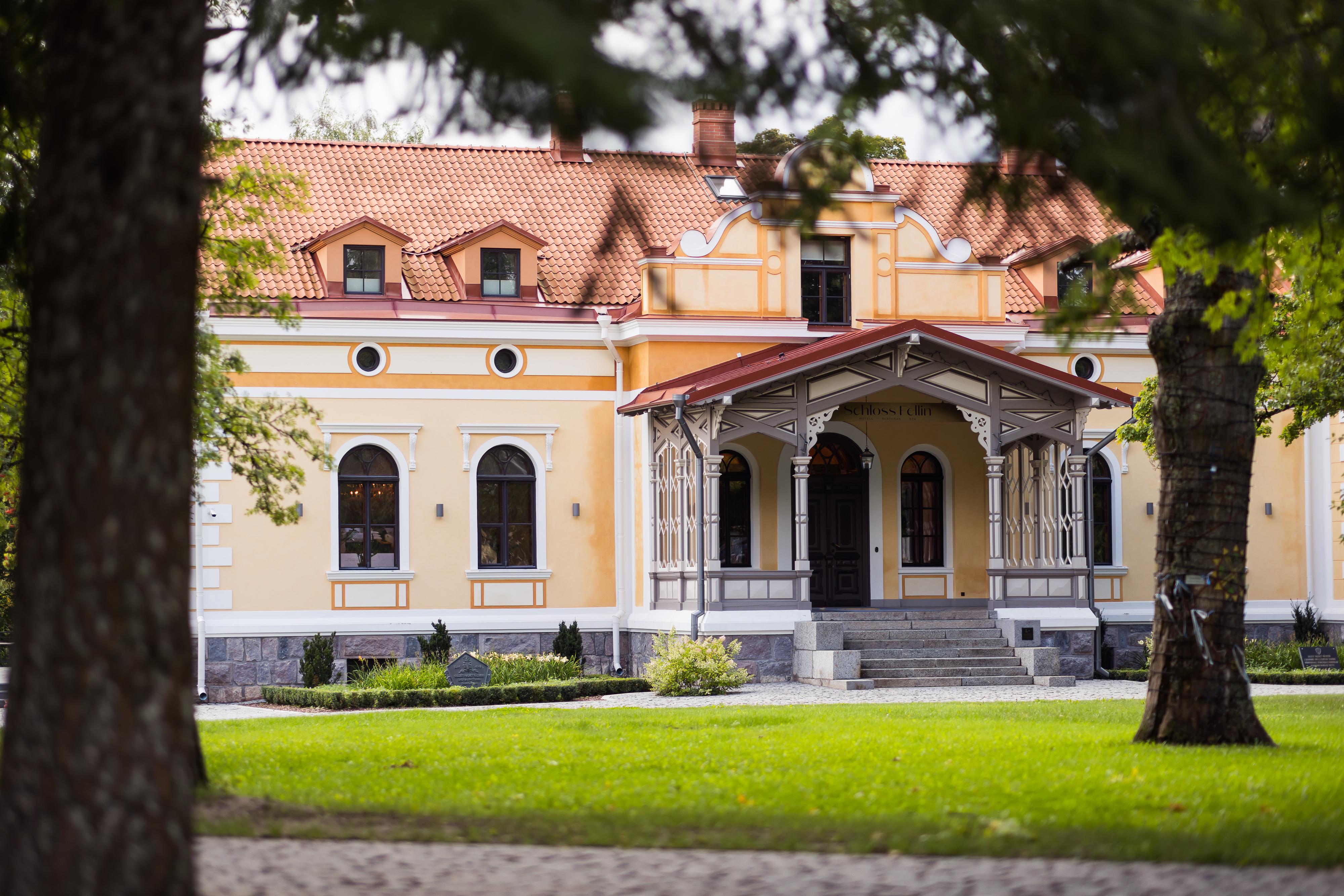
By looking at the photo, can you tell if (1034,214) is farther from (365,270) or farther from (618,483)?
(365,270)

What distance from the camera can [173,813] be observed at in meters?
4.60

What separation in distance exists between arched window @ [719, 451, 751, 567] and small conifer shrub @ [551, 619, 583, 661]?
2.55m

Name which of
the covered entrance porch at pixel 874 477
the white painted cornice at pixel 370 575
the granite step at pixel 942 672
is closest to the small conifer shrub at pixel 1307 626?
the covered entrance porch at pixel 874 477

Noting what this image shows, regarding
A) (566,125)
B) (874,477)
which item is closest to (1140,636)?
(874,477)

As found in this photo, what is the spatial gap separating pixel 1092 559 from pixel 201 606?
13031mm

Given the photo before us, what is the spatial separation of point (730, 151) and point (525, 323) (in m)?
15.9

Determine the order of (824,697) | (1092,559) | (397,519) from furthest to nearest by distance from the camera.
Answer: (397,519)
(1092,559)
(824,697)

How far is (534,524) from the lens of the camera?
23.2 meters

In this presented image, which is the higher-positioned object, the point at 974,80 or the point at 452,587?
the point at 974,80

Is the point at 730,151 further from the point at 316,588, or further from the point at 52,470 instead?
the point at 316,588

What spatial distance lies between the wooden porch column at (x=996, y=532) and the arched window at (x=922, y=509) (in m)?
2.64

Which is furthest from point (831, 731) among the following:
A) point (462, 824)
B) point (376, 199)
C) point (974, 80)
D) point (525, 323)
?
point (376, 199)

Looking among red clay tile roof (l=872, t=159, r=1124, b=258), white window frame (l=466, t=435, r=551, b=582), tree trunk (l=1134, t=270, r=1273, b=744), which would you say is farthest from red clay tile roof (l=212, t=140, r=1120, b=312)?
red clay tile roof (l=872, t=159, r=1124, b=258)

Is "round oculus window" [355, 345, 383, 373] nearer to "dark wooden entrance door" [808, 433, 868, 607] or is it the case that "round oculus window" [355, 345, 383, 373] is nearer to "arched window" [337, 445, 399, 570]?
"arched window" [337, 445, 399, 570]
